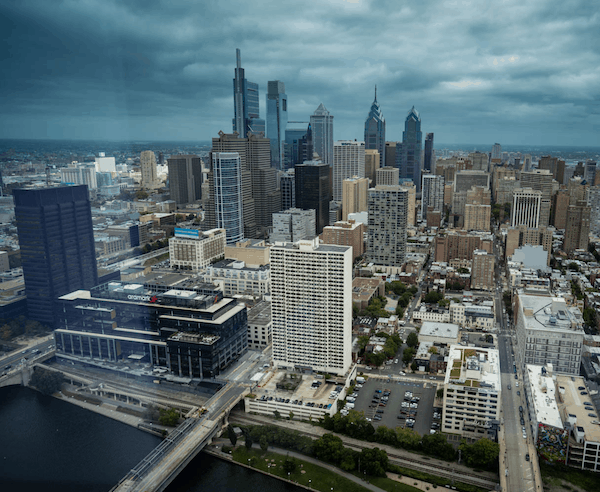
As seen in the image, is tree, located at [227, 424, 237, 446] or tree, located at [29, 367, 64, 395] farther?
tree, located at [227, 424, 237, 446]

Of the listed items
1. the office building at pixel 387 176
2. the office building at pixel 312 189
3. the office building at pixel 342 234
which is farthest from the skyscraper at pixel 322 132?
the office building at pixel 342 234

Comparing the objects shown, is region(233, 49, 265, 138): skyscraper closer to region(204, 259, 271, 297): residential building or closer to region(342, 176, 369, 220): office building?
region(342, 176, 369, 220): office building

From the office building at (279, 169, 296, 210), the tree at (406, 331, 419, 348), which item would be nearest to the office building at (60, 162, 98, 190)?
the tree at (406, 331, 419, 348)

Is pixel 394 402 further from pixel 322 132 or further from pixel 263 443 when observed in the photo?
pixel 322 132

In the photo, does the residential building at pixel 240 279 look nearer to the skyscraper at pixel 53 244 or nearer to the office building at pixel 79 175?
the skyscraper at pixel 53 244

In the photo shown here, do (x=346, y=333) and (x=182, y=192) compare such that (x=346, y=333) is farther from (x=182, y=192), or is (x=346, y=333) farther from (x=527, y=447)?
(x=182, y=192)
